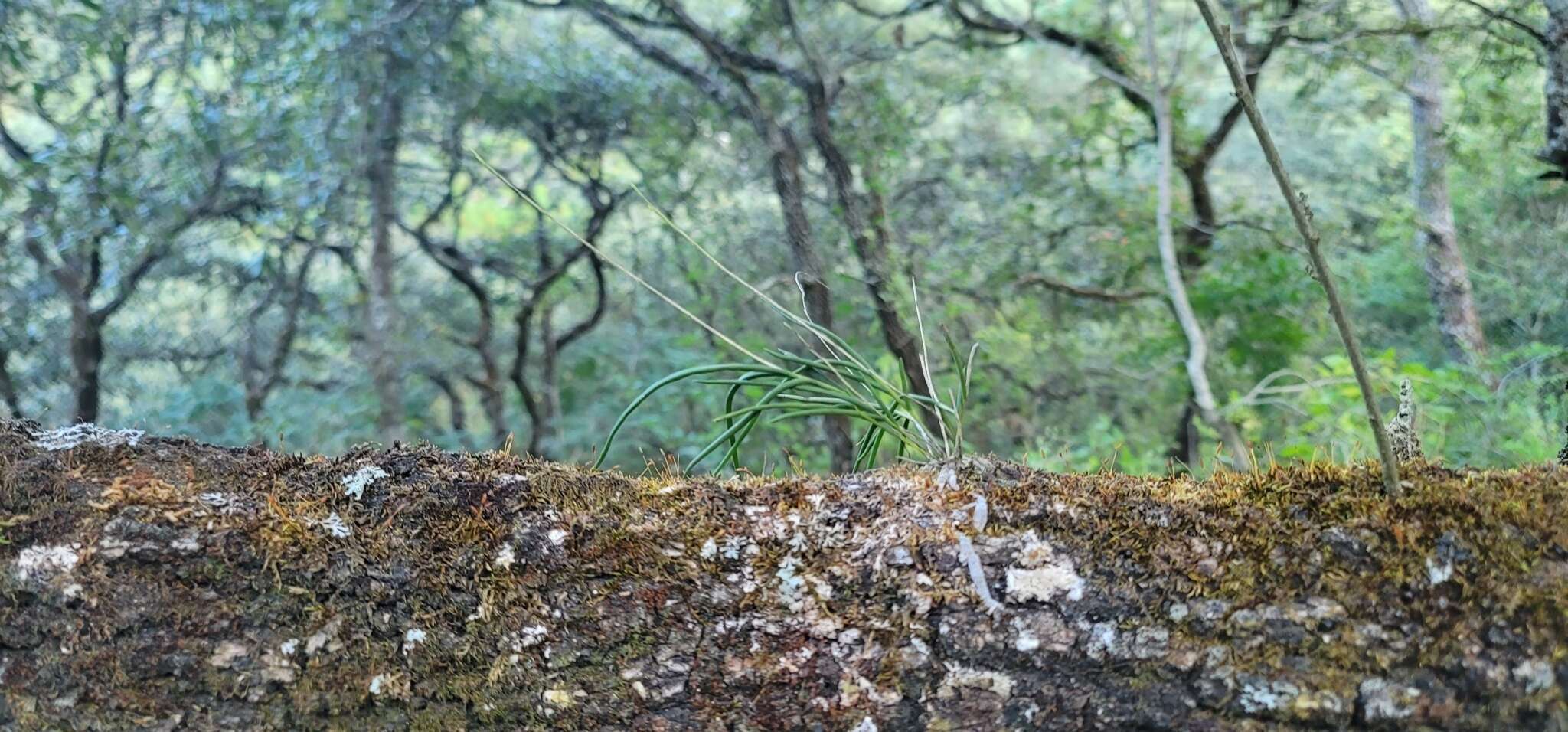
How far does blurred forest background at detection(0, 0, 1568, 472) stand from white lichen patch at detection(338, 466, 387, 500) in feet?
6.43

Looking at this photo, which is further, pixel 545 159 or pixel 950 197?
pixel 950 197

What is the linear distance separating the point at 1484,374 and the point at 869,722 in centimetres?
425

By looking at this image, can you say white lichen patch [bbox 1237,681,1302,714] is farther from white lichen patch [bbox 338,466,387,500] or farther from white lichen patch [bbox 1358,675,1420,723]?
white lichen patch [bbox 338,466,387,500]

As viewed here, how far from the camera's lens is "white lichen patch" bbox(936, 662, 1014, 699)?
1.02 m

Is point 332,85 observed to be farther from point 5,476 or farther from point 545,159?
point 5,476

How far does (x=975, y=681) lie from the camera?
102 centimetres

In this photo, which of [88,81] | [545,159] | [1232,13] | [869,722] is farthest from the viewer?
[545,159]

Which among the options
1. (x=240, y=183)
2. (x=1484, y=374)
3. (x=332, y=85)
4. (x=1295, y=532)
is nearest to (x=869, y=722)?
(x=1295, y=532)

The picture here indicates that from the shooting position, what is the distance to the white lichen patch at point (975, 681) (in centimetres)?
102

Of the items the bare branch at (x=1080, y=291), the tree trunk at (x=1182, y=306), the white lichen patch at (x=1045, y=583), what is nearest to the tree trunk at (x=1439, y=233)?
the bare branch at (x=1080, y=291)

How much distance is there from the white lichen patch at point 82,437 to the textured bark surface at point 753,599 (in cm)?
2

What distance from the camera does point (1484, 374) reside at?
413cm

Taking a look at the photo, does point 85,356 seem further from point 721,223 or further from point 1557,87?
point 1557,87

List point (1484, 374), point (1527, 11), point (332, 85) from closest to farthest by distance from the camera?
1. point (1527, 11)
2. point (332, 85)
3. point (1484, 374)
